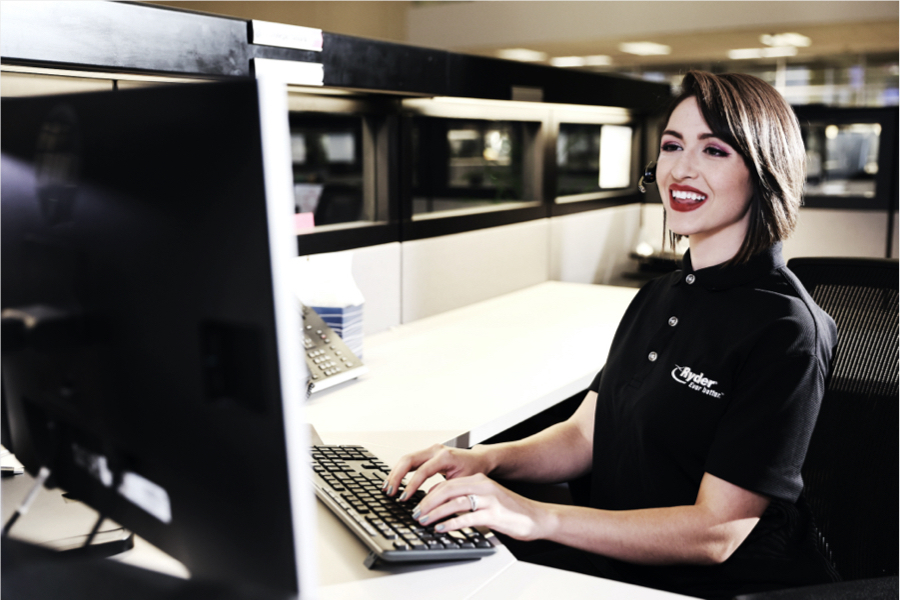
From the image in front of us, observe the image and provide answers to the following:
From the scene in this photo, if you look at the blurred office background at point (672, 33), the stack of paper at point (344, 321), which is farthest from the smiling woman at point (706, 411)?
the blurred office background at point (672, 33)

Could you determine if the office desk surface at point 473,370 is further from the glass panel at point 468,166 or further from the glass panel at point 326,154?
the glass panel at point 326,154

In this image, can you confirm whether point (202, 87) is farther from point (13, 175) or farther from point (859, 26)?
point (859, 26)

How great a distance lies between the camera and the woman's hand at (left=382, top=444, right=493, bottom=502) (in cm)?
98

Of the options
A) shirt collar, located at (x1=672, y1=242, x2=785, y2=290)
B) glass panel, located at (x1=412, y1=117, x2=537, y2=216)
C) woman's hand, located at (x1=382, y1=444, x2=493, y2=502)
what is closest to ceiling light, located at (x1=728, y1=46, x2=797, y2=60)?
glass panel, located at (x1=412, y1=117, x2=537, y2=216)

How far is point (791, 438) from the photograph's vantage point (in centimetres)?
93

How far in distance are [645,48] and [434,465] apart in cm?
870

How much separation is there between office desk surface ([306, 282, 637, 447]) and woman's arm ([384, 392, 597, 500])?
13 cm

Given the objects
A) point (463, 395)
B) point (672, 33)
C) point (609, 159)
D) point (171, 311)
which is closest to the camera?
point (171, 311)

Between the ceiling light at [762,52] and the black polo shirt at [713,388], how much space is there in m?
8.48

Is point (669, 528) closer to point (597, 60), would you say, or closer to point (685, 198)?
point (685, 198)

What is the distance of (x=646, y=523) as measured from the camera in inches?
37.7

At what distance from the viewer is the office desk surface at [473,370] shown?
1.38m

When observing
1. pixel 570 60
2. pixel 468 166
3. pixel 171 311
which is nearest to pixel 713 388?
pixel 171 311

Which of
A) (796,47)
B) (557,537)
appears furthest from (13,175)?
(796,47)
